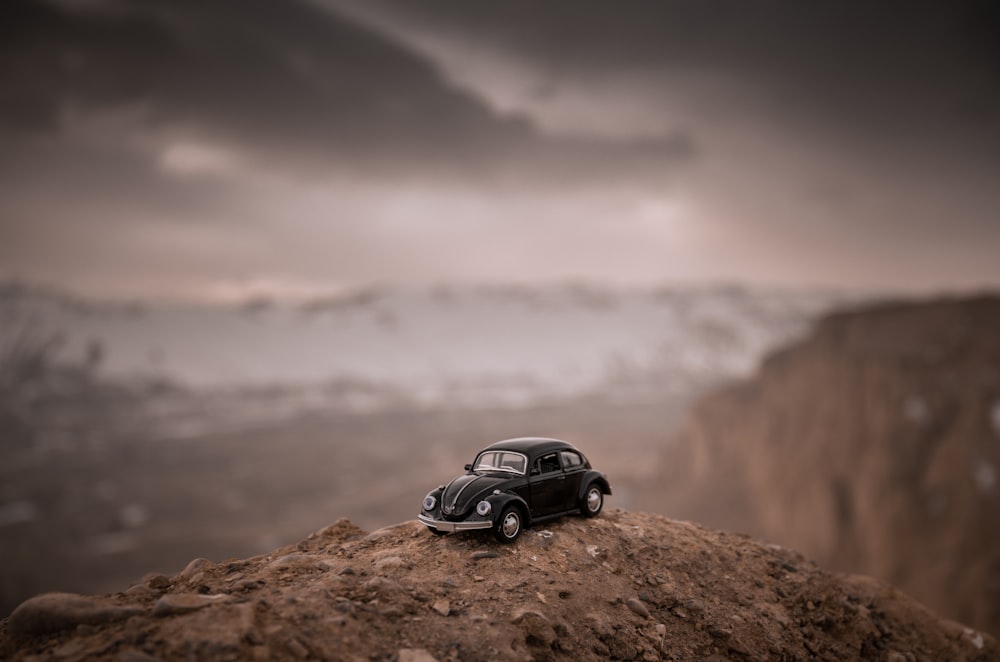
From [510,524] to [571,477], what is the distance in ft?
4.98

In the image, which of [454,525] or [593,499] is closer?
[454,525]

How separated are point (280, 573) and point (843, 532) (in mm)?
47495

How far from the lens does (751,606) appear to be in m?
8.93

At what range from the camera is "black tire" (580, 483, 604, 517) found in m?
9.70

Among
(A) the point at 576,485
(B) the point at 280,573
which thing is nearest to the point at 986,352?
(A) the point at 576,485

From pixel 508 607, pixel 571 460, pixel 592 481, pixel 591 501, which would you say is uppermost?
pixel 571 460

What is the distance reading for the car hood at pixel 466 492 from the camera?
8.27 metres

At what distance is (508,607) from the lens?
24.0ft

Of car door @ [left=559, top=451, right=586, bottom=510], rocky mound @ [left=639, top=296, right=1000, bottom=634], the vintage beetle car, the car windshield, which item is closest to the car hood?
the vintage beetle car

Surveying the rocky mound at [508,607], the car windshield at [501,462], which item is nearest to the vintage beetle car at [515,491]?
the car windshield at [501,462]

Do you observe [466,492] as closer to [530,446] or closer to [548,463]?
[530,446]

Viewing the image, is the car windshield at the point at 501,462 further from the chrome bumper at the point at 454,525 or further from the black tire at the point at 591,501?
the black tire at the point at 591,501

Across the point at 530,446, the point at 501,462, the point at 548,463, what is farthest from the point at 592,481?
the point at 501,462

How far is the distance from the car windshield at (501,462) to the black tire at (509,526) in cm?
67
